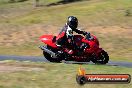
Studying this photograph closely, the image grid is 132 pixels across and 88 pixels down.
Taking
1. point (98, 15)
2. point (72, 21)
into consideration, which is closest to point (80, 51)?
point (72, 21)

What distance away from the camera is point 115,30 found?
33719 millimetres

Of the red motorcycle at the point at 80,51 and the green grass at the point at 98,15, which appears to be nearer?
the red motorcycle at the point at 80,51

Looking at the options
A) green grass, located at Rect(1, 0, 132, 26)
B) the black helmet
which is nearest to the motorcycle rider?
the black helmet

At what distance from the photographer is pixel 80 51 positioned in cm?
2016

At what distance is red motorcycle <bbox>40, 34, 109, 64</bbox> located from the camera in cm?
1984

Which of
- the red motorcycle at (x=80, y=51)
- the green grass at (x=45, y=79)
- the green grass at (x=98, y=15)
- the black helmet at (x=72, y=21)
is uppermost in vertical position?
the black helmet at (x=72, y=21)

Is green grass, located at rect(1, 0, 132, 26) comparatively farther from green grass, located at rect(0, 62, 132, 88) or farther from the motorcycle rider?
green grass, located at rect(0, 62, 132, 88)

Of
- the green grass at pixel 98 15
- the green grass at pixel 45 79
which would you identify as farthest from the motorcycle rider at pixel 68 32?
the green grass at pixel 98 15

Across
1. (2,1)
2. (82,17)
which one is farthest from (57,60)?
(2,1)

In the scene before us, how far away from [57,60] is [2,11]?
1785 inches

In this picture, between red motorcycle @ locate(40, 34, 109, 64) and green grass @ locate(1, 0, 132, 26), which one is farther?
green grass @ locate(1, 0, 132, 26)

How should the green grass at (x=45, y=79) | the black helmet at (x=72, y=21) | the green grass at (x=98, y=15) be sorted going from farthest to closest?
the green grass at (x=98, y=15), the black helmet at (x=72, y=21), the green grass at (x=45, y=79)

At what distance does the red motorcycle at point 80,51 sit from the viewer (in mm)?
19844

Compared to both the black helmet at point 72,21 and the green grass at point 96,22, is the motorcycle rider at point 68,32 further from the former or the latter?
the green grass at point 96,22
